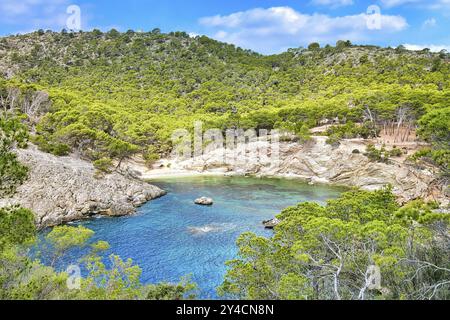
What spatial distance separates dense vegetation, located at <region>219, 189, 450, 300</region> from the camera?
13.1 metres

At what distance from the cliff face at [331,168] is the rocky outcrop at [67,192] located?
73.1 feet

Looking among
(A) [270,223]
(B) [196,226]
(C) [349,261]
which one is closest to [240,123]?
(A) [270,223]

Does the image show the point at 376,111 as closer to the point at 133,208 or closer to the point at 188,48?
the point at 133,208

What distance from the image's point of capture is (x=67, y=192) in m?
39.2

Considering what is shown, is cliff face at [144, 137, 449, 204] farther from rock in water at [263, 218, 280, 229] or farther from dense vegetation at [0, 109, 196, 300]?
dense vegetation at [0, 109, 196, 300]

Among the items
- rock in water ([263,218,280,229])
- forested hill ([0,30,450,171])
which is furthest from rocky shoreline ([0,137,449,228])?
rock in water ([263,218,280,229])

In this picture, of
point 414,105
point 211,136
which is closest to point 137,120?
point 211,136

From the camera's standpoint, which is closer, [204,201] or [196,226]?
[196,226]

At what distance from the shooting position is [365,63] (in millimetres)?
103125

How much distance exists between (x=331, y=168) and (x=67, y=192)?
4333 cm

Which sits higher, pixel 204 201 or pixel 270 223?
pixel 204 201

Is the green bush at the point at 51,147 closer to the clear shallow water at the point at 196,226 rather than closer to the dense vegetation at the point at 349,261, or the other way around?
the clear shallow water at the point at 196,226

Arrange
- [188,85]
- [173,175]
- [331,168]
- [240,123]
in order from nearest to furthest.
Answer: [331,168] < [173,175] < [240,123] < [188,85]

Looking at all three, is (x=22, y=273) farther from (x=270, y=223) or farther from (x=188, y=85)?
(x=188, y=85)
